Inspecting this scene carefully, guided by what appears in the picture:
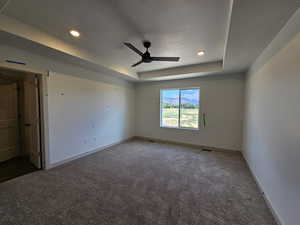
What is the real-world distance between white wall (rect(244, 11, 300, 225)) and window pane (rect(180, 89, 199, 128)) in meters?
2.32

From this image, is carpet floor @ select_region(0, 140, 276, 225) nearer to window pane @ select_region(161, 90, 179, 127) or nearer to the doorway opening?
the doorway opening

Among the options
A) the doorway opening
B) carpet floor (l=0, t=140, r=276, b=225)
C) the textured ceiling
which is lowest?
carpet floor (l=0, t=140, r=276, b=225)

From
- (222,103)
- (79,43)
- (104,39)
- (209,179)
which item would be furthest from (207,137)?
(79,43)

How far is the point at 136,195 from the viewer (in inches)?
82.1

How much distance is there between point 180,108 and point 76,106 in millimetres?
3492

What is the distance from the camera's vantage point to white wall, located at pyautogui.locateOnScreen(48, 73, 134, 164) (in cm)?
302

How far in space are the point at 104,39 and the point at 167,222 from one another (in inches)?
122

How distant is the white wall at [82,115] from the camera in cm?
302

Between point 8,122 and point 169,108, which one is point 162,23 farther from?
point 8,122

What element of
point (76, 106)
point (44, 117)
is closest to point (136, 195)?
point (44, 117)

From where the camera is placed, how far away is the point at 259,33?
5.83ft

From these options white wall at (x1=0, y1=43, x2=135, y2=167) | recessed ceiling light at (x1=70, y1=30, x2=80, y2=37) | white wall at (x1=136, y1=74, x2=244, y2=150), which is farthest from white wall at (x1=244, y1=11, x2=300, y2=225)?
white wall at (x1=0, y1=43, x2=135, y2=167)

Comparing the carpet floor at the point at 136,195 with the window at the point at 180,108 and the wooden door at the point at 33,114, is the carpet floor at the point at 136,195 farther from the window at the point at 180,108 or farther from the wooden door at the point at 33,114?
the window at the point at 180,108

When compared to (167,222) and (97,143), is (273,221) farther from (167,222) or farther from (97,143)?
(97,143)
